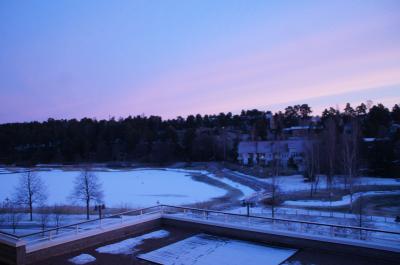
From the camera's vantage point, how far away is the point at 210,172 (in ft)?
189

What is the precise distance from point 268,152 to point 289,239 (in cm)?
5350

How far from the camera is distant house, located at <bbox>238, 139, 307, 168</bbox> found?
5660cm

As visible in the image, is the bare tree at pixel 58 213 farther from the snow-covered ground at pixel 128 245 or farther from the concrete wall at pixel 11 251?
the concrete wall at pixel 11 251

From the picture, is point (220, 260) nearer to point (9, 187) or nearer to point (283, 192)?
point (283, 192)

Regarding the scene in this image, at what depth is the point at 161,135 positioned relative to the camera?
83.0 meters

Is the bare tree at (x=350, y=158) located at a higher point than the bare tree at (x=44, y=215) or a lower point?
higher

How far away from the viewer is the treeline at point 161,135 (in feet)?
228

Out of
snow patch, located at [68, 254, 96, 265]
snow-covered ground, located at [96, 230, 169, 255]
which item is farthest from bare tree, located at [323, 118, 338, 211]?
snow patch, located at [68, 254, 96, 265]

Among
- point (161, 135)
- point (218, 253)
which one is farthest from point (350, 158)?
point (161, 135)

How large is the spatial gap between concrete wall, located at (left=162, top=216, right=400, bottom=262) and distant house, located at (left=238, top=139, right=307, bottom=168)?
148 ft

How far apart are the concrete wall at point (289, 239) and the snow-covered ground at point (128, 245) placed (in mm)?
957

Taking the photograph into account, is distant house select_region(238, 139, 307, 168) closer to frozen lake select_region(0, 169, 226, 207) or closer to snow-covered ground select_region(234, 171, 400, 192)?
snow-covered ground select_region(234, 171, 400, 192)

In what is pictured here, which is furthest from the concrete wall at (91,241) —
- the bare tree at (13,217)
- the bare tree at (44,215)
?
the bare tree at (13,217)

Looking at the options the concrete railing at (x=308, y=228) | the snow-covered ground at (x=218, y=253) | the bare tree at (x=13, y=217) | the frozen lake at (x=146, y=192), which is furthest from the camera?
the frozen lake at (x=146, y=192)
